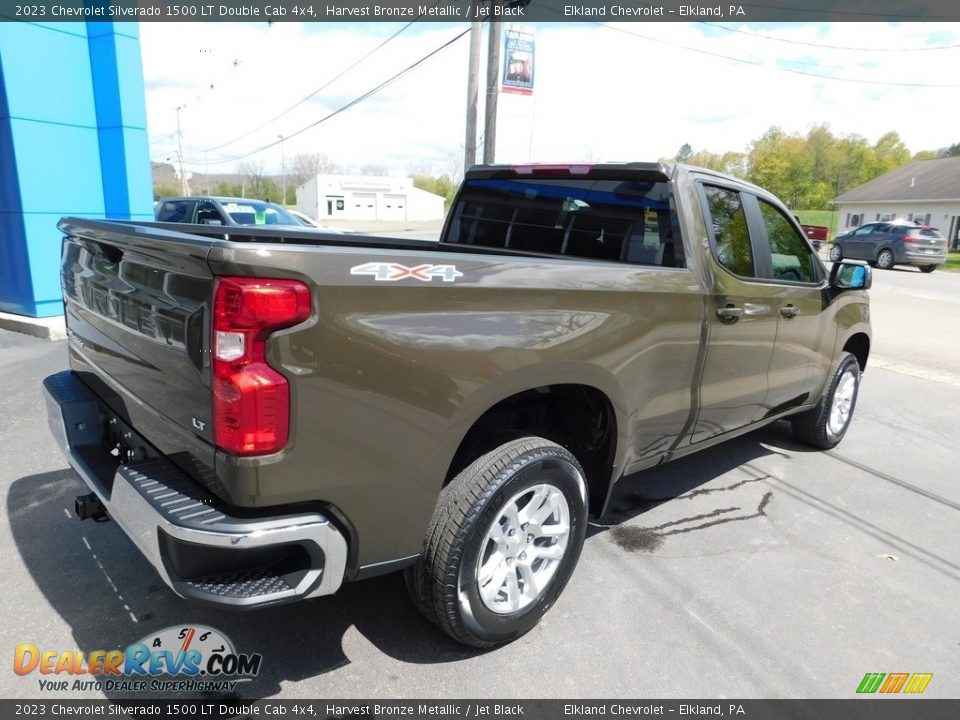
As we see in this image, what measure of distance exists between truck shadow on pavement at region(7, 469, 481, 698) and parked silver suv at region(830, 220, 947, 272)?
26.0 metres

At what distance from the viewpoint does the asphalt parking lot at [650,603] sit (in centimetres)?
255

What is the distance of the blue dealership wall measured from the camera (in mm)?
8211

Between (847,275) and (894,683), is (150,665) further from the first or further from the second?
(847,275)

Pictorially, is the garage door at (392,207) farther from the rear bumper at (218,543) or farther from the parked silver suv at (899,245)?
the rear bumper at (218,543)

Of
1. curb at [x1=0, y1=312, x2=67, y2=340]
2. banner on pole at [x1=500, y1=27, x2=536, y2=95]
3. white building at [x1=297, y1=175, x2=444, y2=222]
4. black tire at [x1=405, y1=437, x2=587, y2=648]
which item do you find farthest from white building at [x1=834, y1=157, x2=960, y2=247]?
white building at [x1=297, y1=175, x2=444, y2=222]

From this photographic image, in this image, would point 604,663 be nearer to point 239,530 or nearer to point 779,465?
point 239,530

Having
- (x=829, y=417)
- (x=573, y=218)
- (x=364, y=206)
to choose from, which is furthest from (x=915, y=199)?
(x=364, y=206)

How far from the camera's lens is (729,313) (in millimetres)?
3459

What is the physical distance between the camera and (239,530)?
1.90 m

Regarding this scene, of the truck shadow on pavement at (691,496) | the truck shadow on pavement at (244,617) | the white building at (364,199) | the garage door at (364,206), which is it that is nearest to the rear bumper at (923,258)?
the truck shadow on pavement at (691,496)

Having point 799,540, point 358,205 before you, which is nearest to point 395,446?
point 799,540

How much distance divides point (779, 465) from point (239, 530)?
422cm

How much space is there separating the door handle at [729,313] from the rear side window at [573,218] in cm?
39

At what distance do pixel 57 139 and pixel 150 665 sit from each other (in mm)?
8555
